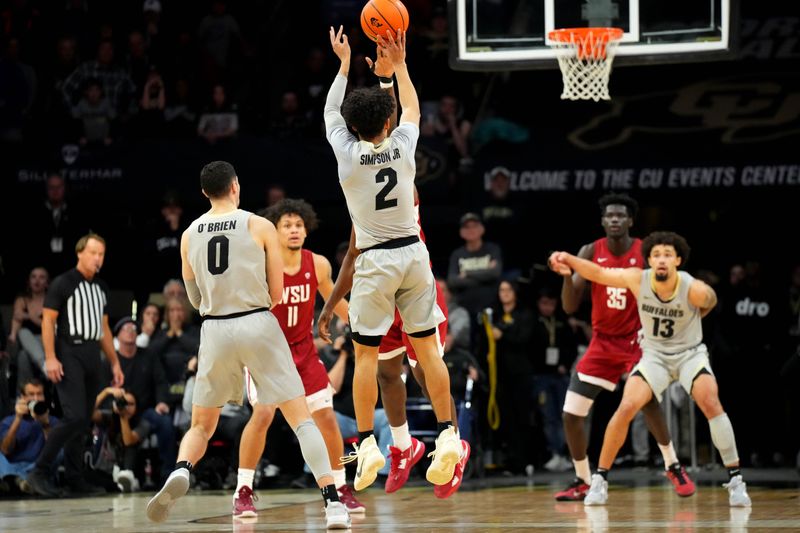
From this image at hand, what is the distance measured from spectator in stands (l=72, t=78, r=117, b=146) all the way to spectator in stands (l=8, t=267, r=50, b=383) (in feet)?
8.41

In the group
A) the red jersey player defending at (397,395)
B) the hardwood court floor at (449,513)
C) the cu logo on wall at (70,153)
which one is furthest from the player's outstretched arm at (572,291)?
the cu logo on wall at (70,153)

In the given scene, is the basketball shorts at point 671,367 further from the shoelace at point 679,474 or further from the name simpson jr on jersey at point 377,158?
the name simpson jr on jersey at point 377,158

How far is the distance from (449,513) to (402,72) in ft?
10.4

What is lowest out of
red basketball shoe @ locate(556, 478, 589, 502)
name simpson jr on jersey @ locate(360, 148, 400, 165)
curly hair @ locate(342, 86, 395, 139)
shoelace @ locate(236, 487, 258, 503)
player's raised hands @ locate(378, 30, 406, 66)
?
red basketball shoe @ locate(556, 478, 589, 502)

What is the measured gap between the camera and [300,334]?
9703 mm

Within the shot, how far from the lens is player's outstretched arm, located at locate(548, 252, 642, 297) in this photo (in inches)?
379

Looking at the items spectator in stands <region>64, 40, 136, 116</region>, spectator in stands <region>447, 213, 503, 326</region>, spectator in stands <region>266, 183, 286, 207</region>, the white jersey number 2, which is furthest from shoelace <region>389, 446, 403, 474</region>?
spectator in stands <region>64, 40, 136, 116</region>

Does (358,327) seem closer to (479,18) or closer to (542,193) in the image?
(479,18)

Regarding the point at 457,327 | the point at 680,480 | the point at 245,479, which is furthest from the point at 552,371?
the point at 245,479

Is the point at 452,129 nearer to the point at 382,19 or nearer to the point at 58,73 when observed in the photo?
the point at 58,73

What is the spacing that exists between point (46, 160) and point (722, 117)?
7.69 metres

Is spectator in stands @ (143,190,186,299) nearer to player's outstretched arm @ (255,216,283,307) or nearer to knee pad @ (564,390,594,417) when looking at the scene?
knee pad @ (564,390,594,417)

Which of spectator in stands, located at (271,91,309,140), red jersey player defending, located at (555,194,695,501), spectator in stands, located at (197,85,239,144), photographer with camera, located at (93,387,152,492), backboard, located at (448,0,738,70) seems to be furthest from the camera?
spectator in stands, located at (197,85,239,144)

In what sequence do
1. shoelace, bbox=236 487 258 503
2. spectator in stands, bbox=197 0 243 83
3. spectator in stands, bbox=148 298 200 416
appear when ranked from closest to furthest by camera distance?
shoelace, bbox=236 487 258 503 → spectator in stands, bbox=148 298 200 416 → spectator in stands, bbox=197 0 243 83
